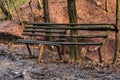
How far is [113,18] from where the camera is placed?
67.1 ft

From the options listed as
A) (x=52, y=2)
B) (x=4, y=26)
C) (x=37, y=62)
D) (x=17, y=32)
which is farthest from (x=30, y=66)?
(x=52, y=2)

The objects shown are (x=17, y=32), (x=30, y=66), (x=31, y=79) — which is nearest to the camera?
(x=31, y=79)

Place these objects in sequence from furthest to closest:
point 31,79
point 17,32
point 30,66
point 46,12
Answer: point 17,32 < point 46,12 < point 30,66 < point 31,79

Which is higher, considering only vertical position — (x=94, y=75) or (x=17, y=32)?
(x=94, y=75)

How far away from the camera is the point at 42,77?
304 inches

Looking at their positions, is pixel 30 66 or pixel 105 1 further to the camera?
pixel 105 1

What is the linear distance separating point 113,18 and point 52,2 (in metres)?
4.24

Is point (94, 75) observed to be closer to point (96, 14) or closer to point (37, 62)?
point (37, 62)

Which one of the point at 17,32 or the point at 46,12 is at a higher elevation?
the point at 46,12

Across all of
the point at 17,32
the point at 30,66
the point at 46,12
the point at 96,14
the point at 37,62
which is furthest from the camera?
the point at 96,14

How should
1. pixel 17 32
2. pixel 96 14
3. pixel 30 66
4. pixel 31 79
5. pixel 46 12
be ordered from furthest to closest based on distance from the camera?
pixel 96 14 → pixel 17 32 → pixel 46 12 → pixel 30 66 → pixel 31 79

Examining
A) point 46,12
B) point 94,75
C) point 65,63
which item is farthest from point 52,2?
point 94,75

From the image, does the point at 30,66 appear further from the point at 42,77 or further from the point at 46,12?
the point at 46,12

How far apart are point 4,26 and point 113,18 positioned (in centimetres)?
645
